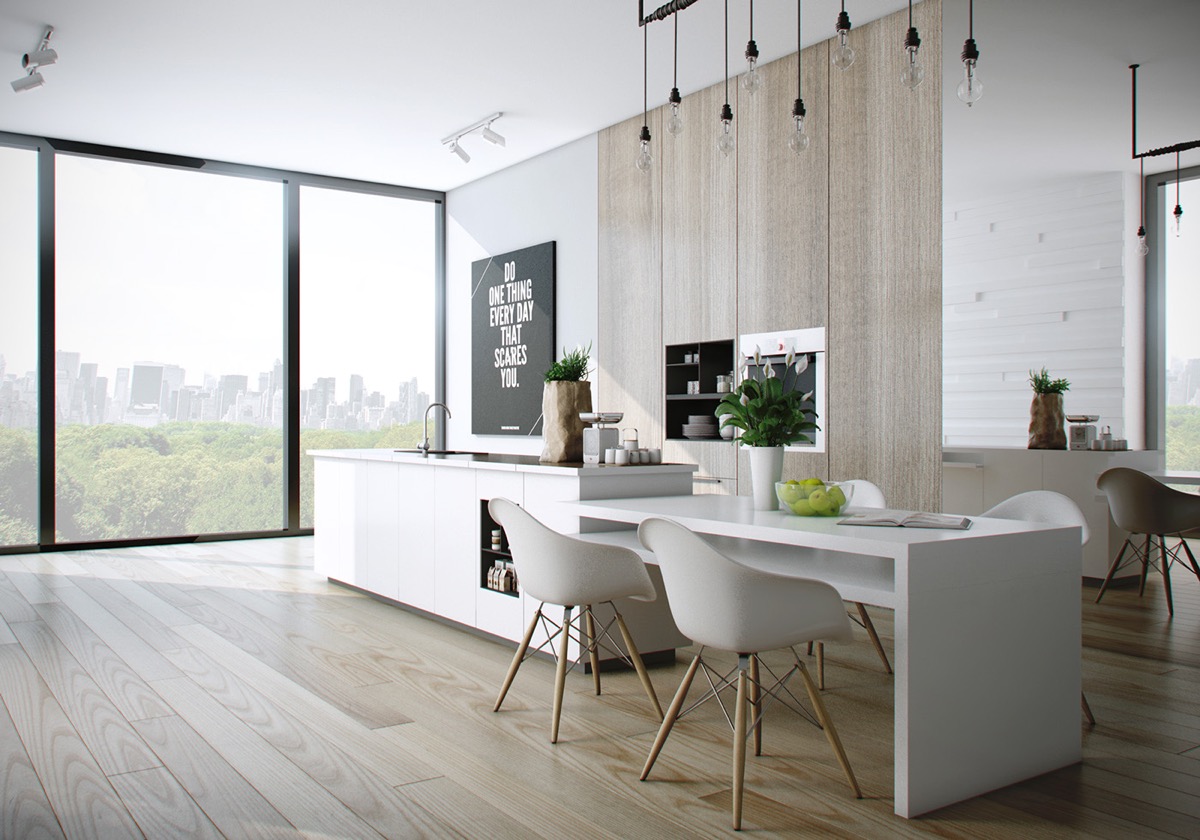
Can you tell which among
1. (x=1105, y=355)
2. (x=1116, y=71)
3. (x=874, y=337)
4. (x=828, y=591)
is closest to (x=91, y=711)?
(x=828, y=591)

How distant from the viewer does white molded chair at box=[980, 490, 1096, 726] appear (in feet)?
10.5

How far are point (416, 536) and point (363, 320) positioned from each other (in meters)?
4.23

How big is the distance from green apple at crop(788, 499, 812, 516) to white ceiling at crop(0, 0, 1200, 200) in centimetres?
258

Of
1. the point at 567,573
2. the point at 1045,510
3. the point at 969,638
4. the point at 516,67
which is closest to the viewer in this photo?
the point at 969,638

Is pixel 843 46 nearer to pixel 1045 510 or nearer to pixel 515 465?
pixel 1045 510

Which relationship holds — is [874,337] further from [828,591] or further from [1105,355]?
[828,591]

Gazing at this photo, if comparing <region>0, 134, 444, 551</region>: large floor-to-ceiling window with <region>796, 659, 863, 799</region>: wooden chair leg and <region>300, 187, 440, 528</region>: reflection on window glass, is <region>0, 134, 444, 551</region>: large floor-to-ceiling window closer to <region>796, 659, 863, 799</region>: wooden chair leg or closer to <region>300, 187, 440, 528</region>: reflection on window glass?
<region>300, 187, 440, 528</region>: reflection on window glass

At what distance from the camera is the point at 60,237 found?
7.41 m

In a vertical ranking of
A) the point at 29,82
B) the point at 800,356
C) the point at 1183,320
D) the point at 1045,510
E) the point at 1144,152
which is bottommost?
the point at 1045,510

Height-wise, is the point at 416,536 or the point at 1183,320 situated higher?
the point at 1183,320

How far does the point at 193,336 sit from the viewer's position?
319 inches

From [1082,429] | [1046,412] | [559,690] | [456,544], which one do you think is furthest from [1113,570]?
[559,690]

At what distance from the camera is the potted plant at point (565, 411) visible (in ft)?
14.1

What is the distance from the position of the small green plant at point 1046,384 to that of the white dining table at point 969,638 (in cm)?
247
